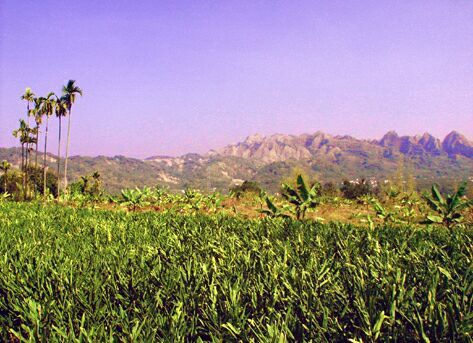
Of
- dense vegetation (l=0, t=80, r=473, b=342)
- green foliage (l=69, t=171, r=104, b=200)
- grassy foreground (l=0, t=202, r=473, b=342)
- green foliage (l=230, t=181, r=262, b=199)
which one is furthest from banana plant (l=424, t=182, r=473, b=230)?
green foliage (l=69, t=171, r=104, b=200)

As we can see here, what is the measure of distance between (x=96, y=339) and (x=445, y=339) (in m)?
2.28

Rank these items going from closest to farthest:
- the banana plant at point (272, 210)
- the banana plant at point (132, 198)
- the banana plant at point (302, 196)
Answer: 1. the banana plant at point (272, 210)
2. the banana plant at point (302, 196)
3. the banana plant at point (132, 198)

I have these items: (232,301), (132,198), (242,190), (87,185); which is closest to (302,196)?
(132,198)

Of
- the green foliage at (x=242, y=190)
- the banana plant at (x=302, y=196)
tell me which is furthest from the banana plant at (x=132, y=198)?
the banana plant at (x=302, y=196)

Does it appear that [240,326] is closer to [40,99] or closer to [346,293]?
[346,293]

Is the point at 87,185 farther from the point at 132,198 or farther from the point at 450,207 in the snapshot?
the point at 450,207

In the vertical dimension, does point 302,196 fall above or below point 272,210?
above

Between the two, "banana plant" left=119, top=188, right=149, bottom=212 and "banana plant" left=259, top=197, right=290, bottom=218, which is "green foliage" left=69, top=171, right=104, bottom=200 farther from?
"banana plant" left=259, top=197, right=290, bottom=218

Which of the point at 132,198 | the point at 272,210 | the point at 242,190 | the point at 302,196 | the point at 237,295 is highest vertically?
the point at 237,295

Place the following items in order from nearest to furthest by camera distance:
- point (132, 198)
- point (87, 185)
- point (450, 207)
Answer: point (450, 207), point (132, 198), point (87, 185)

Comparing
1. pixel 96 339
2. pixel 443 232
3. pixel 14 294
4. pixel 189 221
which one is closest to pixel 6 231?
pixel 189 221

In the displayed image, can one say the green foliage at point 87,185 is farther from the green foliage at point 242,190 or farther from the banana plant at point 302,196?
the banana plant at point 302,196

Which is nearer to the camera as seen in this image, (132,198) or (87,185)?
(132,198)

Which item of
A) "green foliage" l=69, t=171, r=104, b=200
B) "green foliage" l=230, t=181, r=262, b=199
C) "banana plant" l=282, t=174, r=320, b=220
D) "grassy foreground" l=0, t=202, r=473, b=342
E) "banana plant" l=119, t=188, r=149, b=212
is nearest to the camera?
"grassy foreground" l=0, t=202, r=473, b=342
